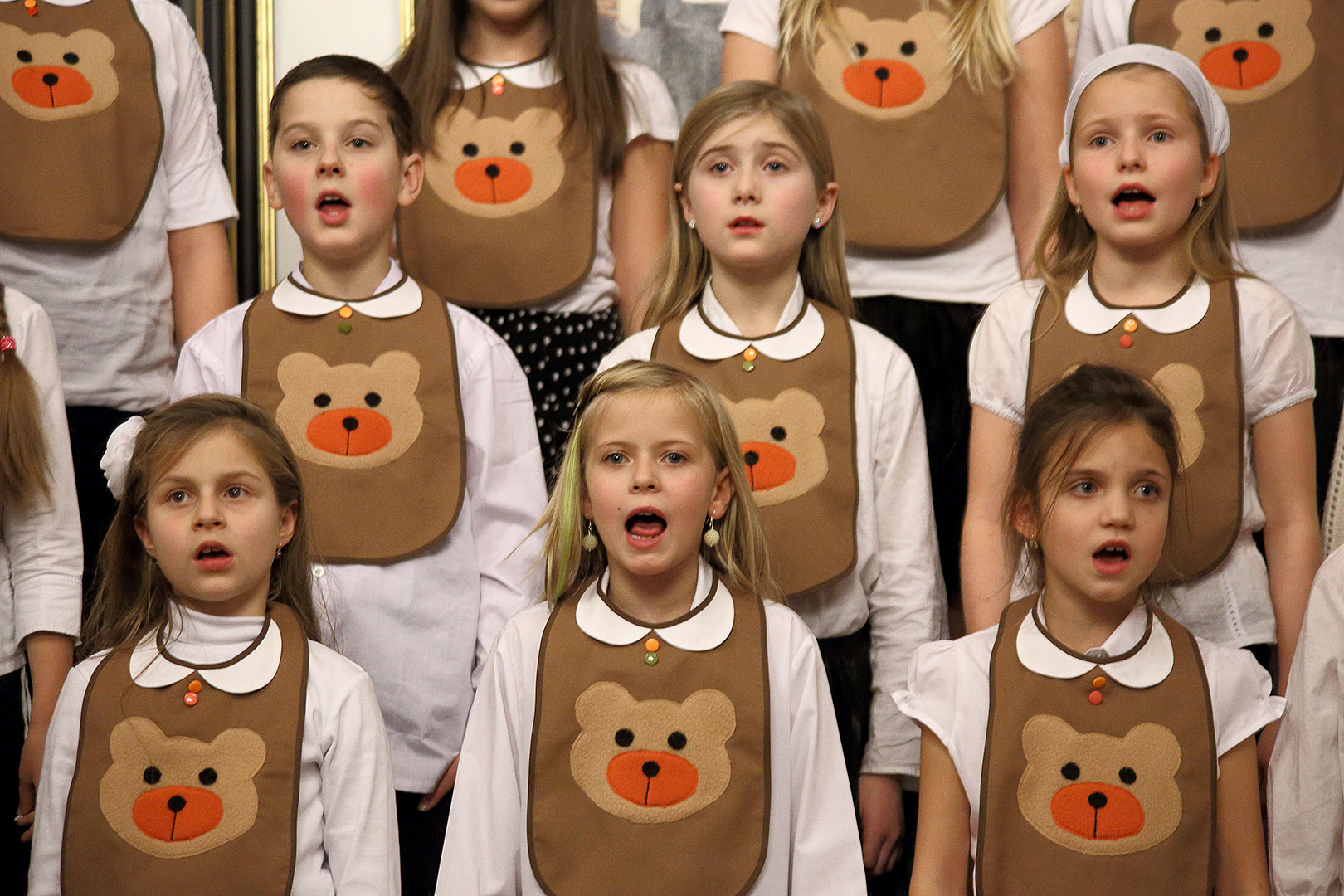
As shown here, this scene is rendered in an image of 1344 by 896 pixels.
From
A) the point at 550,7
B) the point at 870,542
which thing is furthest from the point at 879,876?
the point at 550,7

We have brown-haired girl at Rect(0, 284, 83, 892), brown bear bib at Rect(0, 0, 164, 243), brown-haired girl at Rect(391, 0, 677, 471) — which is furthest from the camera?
brown-haired girl at Rect(391, 0, 677, 471)

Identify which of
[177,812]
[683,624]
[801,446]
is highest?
[801,446]

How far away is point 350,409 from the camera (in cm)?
208

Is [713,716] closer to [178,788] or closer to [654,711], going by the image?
[654,711]

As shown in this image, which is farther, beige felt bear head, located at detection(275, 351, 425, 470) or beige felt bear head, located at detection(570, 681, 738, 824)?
beige felt bear head, located at detection(275, 351, 425, 470)

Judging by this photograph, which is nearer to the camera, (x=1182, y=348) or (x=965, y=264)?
(x=1182, y=348)

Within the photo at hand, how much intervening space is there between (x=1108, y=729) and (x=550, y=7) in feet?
4.49

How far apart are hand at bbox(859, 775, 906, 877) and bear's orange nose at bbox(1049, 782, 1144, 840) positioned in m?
0.31

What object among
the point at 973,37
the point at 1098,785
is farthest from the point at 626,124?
the point at 1098,785

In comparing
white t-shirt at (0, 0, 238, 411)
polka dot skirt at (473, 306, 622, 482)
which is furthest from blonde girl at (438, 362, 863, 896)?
white t-shirt at (0, 0, 238, 411)

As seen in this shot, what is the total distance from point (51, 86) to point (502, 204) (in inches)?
25.7

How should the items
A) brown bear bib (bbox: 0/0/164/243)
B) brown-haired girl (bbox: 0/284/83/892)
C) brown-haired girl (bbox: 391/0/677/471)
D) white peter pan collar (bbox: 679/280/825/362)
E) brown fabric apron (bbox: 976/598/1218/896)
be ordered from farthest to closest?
brown-haired girl (bbox: 391/0/677/471), brown bear bib (bbox: 0/0/164/243), white peter pan collar (bbox: 679/280/825/362), brown-haired girl (bbox: 0/284/83/892), brown fabric apron (bbox: 976/598/1218/896)

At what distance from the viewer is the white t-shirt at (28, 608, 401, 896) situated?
1.76 metres

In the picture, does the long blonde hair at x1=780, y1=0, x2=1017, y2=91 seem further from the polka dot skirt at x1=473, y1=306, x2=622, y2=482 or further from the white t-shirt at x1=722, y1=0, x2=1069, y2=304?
the polka dot skirt at x1=473, y1=306, x2=622, y2=482
